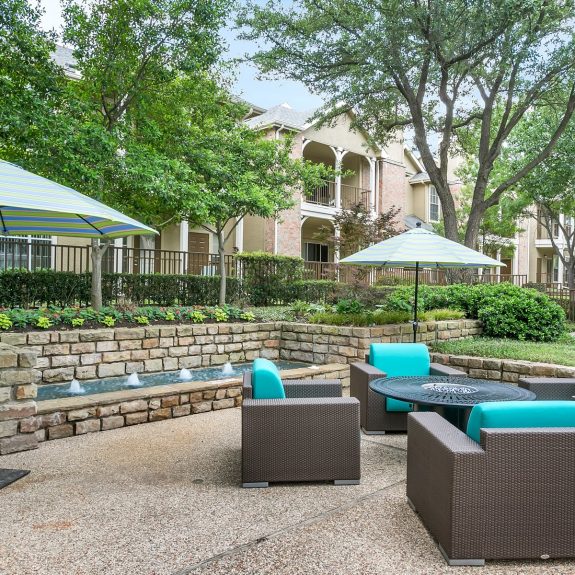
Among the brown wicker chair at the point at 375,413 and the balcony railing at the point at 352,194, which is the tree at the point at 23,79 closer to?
the brown wicker chair at the point at 375,413

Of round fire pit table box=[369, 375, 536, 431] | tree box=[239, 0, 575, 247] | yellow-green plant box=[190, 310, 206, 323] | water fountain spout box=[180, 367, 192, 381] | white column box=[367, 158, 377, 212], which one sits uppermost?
tree box=[239, 0, 575, 247]

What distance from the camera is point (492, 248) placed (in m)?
27.8

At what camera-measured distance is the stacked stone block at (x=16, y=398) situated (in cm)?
475

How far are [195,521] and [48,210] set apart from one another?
7.58 feet

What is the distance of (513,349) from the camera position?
843cm

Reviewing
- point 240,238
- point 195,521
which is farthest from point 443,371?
point 240,238

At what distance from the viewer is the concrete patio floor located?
292cm

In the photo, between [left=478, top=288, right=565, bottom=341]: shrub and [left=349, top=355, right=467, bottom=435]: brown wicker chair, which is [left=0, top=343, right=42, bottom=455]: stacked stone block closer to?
[left=349, top=355, right=467, bottom=435]: brown wicker chair

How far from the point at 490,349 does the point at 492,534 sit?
232 inches

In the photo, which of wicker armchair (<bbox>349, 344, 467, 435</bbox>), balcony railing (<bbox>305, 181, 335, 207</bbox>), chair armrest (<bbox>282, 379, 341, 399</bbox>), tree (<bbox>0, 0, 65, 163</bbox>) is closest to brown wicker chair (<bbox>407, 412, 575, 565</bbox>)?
chair armrest (<bbox>282, 379, 341, 399</bbox>)

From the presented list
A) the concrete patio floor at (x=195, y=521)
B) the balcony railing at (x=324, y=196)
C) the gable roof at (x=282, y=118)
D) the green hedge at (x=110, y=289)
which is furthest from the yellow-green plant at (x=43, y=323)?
the balcony railing at (x=324, y=196)

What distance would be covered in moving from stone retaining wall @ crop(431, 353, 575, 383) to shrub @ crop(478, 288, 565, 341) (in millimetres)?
2575

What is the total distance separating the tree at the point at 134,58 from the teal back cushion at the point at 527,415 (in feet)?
23.8

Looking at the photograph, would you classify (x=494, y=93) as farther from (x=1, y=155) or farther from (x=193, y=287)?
(x=1, y=155)
